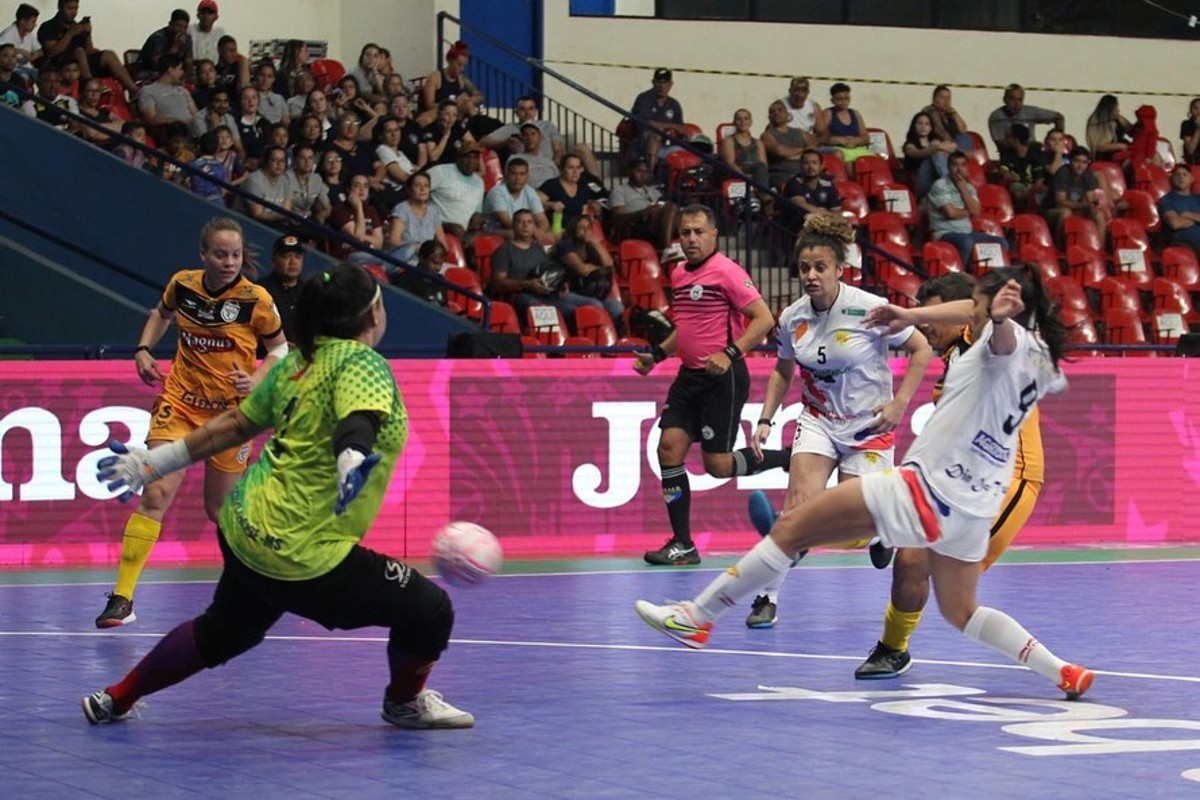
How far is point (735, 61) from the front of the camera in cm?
2561

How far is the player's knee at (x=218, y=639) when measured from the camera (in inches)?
294

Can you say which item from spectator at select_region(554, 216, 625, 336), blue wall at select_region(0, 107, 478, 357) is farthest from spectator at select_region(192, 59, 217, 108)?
spectator at select_region(554, 216, 625, 336)

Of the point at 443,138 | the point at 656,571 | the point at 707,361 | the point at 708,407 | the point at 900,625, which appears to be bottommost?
the point at 656,571

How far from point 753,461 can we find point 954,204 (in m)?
11.1

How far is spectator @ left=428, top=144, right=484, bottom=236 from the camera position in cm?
1939

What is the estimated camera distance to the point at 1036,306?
8.10 m

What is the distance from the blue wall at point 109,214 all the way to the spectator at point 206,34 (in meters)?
3.52

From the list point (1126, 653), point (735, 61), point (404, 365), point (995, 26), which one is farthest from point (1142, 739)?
point (995, 26)

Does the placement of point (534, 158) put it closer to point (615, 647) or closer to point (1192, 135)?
point (1192, 135)

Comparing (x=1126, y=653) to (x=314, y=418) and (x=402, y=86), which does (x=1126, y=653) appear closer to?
(x=314, y=418)

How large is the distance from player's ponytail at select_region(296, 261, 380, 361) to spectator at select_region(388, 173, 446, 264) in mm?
11060

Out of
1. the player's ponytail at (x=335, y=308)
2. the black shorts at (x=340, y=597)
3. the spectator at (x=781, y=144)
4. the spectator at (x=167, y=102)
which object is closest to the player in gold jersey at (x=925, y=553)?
the black shorts at (x=340, y=597)

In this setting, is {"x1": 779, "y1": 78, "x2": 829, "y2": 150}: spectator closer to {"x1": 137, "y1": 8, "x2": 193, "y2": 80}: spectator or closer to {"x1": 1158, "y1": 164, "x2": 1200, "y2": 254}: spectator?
{"x1": 1158, "y1": 164, "x2": 1200, "y2": 254}: spectator

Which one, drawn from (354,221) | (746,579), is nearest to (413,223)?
(354,221)
